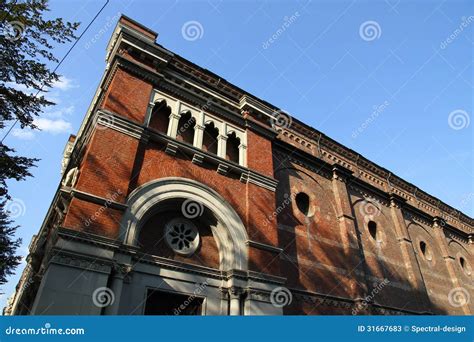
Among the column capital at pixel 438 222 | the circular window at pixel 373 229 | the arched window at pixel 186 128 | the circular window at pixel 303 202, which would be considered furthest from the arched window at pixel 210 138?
the column capital at pixel 438 222

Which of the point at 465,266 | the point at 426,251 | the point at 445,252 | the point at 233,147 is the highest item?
the point at 465,266

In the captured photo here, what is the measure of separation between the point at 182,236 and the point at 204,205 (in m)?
1.23

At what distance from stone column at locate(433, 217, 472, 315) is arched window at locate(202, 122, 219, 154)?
1893 centimetres

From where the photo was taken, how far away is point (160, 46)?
12016 millimetres

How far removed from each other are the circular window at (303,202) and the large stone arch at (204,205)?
4.67 metres

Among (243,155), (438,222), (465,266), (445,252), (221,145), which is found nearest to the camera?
(221,145)

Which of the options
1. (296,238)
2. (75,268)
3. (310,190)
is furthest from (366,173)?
(75,268)

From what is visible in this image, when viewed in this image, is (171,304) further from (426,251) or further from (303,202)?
(426,251)

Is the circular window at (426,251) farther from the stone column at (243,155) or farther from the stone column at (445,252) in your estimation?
the stone column at (243,155)

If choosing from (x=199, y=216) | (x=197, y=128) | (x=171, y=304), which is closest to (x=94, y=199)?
(x=199, y=216)

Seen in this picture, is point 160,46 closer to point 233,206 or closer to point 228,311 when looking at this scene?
point 233,206

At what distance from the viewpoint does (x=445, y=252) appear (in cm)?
2216

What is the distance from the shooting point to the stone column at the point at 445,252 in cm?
2092

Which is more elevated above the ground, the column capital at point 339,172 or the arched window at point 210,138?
the column capital at point 339,172
